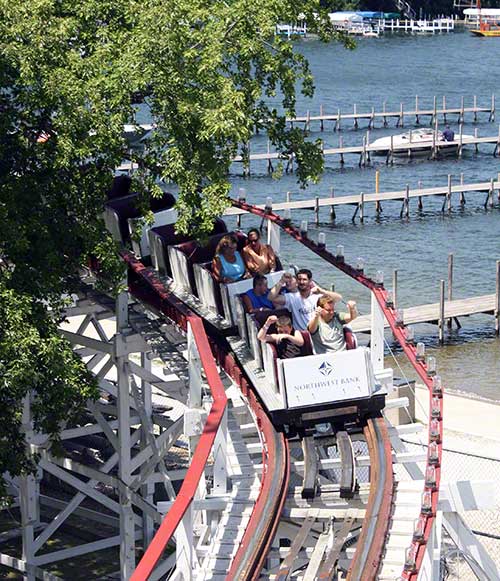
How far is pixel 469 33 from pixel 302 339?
140683 millimetres

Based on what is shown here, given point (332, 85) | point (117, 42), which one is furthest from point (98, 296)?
point (332, 85)

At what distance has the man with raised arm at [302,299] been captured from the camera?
56.6 ft

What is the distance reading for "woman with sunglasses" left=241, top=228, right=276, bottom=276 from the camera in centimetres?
1914

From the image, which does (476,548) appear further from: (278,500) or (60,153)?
(60,153)

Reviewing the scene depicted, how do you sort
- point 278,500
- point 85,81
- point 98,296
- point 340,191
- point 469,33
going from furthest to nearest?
point 469,33 < point 340,191 < point 98,296 < point 85,81 < point 278,500

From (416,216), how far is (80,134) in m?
42.5

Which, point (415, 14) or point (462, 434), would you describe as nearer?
point (462, 434)

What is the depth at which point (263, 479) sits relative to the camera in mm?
14195

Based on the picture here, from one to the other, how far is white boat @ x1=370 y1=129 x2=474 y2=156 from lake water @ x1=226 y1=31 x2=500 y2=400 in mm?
643

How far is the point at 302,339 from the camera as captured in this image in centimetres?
1627

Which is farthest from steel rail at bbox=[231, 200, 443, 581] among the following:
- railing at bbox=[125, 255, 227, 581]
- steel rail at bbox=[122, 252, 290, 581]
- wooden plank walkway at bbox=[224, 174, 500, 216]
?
wooden plank walkway at bbox=[224, 174, 500, 216]

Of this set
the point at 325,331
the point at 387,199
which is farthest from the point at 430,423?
the point at 387,199

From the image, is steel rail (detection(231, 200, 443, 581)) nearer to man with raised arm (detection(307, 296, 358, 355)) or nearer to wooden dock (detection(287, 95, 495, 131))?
man with raised arm (detection(307, 296, 358, 355))

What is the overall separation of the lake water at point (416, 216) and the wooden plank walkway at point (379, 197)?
0.76 meters
